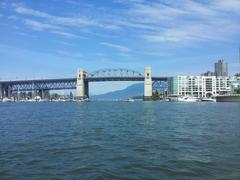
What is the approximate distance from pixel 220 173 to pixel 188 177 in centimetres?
135

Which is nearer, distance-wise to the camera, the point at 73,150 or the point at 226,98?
the point at 73,150

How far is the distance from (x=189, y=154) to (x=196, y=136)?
7.80 m

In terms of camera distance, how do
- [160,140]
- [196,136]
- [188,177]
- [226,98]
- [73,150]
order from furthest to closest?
[226,98]
[196,136]
[160,140]
[73,150]
[188,177]

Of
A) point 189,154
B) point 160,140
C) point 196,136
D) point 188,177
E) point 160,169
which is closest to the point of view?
point 188,177

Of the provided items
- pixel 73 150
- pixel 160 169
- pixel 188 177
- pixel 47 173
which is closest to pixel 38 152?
pixel 73 150

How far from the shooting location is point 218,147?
20.3 m

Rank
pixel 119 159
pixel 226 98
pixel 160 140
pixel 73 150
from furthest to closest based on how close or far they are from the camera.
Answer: pixel 226 98 < pixel 160 140 < pixel 73 150 < pixel 119 159

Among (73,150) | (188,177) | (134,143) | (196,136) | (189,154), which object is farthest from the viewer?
(196,136)

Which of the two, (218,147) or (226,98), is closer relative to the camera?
(218,147)

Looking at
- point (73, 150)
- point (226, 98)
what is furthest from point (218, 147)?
point (226, 98)

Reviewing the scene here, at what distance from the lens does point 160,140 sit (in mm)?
23484

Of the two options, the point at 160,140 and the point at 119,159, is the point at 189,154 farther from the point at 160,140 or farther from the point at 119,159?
the point at 160,140

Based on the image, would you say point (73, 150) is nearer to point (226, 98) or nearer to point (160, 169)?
point (160, 169)

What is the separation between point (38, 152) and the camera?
19.2 m
